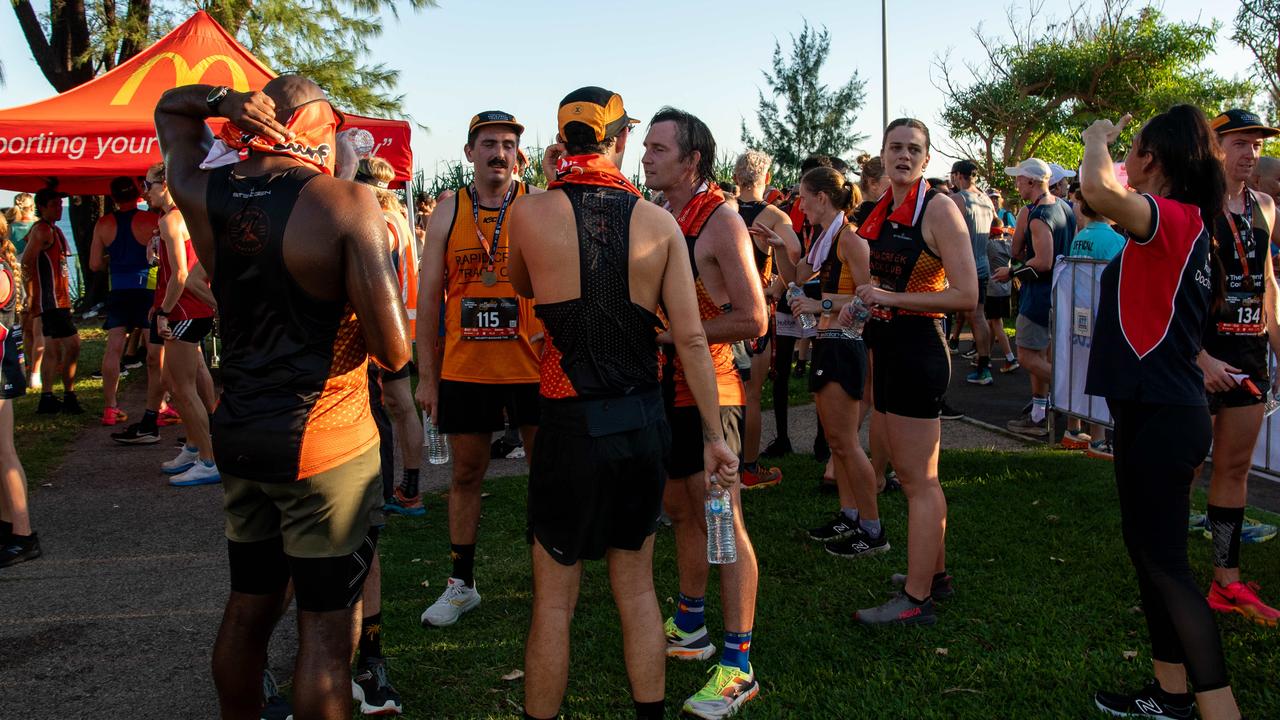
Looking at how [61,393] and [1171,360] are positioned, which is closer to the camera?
[1171,360]

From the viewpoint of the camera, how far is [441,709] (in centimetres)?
347

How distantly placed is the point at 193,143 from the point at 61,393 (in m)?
9.81

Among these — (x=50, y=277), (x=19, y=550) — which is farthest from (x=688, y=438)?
(x=50, y=277)

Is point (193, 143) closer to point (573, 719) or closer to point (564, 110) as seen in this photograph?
point (564, 110)

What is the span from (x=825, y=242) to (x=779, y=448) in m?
2.45

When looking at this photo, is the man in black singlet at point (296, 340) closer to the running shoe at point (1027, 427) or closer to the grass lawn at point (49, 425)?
the grass lawn at point (49, 425)

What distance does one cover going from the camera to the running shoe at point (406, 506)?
6.05 metres

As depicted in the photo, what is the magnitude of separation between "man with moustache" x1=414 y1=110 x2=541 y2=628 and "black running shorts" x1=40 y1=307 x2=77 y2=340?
7148 millimetres

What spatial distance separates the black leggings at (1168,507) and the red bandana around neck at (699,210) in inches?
63.0

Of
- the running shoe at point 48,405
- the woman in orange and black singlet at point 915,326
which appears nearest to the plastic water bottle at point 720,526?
the woman in orange and black singlet at point 915,326

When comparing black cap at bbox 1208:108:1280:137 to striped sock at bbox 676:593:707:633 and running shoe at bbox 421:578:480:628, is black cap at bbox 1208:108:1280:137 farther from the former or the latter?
running shoe at bbox 421:578:480:628

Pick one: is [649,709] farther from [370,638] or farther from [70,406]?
[70,406]

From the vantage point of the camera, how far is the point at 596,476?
8.83ft

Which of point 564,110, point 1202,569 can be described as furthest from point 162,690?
point 1202,569
